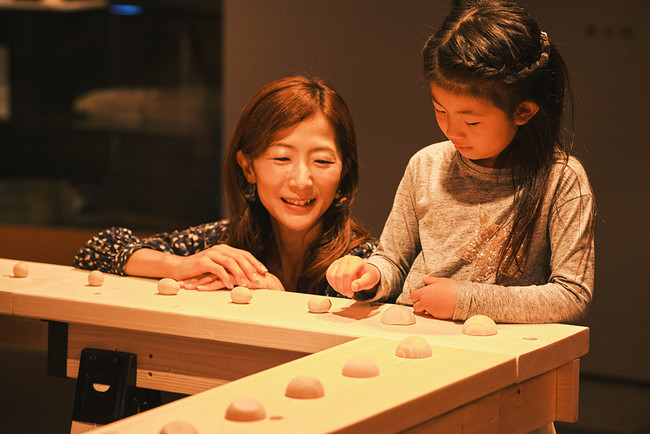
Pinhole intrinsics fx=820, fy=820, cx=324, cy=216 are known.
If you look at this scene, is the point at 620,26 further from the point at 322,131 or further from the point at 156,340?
the point at 156,340

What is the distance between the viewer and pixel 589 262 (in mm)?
1475

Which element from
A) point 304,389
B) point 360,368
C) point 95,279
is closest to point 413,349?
point 360,368

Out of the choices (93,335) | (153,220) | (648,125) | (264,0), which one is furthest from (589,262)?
(153,220)

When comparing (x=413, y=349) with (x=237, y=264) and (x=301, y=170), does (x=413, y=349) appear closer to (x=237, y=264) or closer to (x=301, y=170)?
(x=237, y=264)

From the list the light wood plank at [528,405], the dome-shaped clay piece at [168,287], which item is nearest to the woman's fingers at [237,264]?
the dome-shaped clay piece at [168,287]

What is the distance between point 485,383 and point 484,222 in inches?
19.9

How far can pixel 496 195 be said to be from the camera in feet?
5.24

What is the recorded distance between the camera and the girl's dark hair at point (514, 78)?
1.45 m

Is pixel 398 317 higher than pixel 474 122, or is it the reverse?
pixel 474 122

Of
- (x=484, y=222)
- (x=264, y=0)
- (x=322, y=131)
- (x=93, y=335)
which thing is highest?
(x=264, y=0)

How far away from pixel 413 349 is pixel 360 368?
0.13 meters

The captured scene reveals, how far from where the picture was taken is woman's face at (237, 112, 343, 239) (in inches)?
79.0

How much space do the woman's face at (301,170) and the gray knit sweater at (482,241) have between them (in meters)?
0.32

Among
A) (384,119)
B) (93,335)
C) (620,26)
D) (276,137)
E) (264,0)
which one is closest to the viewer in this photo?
(93,335)
